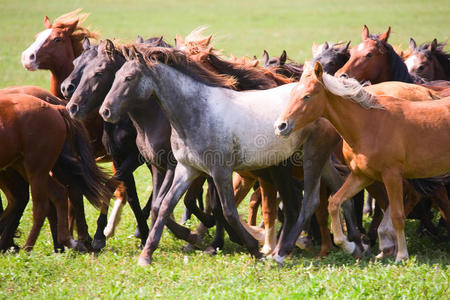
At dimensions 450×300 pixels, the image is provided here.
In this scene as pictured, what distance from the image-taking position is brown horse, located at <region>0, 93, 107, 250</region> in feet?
25.6

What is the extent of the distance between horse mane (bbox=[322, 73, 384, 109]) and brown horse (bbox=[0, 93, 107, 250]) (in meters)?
2.92

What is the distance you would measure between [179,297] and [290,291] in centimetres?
90

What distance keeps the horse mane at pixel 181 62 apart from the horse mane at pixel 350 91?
3.87 feet

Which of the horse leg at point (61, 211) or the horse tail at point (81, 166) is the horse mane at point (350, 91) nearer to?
the horse tail at point (81, 166)

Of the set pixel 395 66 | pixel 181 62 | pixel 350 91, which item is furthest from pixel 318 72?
pixel 395 66

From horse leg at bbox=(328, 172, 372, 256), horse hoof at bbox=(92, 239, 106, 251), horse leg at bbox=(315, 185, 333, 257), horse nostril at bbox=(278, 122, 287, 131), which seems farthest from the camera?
horse hoof at bbox=(92, 239, 106, 251)

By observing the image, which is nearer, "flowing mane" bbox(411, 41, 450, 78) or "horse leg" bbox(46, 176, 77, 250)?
"horse leg" bbox(46, 176, 77, 250)

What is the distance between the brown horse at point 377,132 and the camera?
6.95m

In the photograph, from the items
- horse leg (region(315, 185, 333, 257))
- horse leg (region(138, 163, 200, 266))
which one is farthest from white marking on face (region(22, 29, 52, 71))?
horse leg (region(315, 185, 333, 257))

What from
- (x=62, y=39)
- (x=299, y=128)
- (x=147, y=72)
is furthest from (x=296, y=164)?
(x=62, y=39)

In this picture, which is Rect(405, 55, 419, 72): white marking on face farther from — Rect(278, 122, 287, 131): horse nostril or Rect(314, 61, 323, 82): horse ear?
Rect(278, 122, 287, 131): horse nostril

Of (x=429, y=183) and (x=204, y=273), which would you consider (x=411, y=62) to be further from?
(x=204, y=273)

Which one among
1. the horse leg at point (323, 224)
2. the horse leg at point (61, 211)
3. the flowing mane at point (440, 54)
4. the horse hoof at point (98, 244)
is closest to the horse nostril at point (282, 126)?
the horse leg at point (323, 224)

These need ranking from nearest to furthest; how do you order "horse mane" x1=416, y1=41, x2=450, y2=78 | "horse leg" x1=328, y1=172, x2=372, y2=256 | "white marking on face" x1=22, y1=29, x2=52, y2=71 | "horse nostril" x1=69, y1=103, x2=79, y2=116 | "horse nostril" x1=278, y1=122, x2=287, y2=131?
"horse nostril" x1=278, y1=122, x2=287, y2=131
"horse leg" x1=328, y1=172, x2=372, y2=256
"horse nostril" x1=69, y1=103, x2=79, y2=116
"white marking on face" x1=22, y1=29, x2=52, y2=71
"horse mane" x1=416, y1=41, x2=450, y2=78
